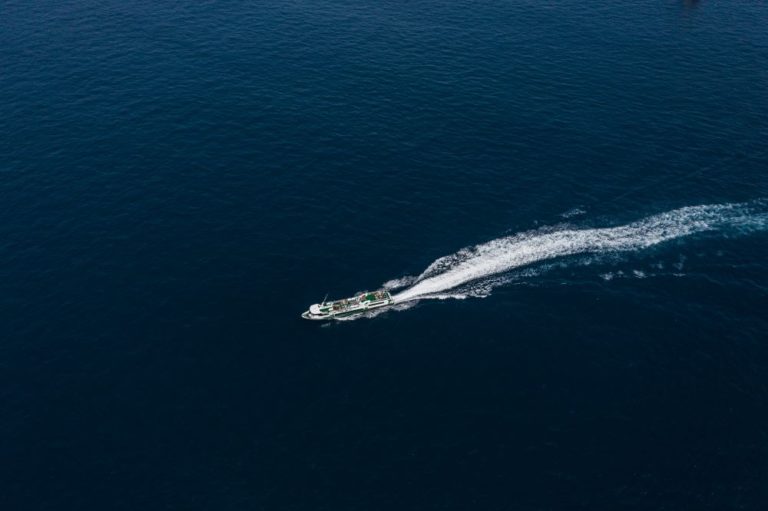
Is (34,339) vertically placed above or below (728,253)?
below

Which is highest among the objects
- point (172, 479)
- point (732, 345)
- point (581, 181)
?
point (581, 181)

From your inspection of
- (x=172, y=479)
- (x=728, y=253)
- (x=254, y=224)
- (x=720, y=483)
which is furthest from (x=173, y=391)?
(x=728, y=253)

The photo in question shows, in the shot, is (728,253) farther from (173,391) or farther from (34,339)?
(34,339)

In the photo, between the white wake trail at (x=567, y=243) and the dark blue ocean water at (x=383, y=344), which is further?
the white wake trail at (x=567, y=243)

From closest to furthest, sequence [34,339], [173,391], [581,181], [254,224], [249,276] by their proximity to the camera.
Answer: [173,391], [34,339], [249,276], [254,224], [581,181]

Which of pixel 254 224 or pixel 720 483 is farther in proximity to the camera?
pixel 254 224

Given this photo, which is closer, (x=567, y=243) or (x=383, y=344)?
(x=383, y=344)

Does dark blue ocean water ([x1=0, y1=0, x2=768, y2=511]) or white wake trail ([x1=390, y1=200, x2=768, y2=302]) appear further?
white wake trail ([x1=390, y1=200, x2=768, y2=302])

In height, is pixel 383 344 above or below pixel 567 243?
below
